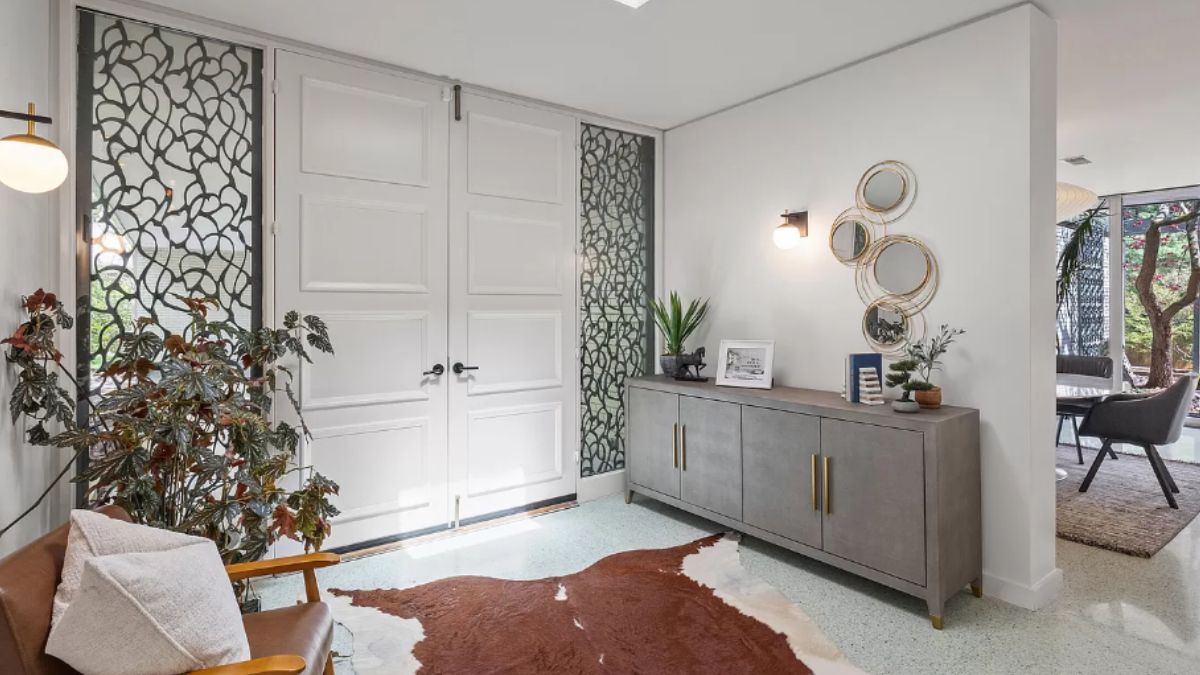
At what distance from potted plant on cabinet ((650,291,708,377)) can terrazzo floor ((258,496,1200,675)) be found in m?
1.00

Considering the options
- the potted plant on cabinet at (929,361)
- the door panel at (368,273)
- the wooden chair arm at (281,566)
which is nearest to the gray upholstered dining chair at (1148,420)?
the potted plant on cabinet at (929,361)

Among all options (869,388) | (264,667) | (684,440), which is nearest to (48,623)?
(264,667)

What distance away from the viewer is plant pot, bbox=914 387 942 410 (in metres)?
2.82

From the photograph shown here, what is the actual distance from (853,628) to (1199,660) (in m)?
1.20

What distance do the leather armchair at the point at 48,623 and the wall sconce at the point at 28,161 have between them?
0.95m

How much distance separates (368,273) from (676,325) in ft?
6.35

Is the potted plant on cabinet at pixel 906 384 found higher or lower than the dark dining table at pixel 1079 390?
higher

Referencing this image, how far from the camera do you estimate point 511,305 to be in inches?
154

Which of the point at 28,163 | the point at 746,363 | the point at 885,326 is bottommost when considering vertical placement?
the point at 746,363

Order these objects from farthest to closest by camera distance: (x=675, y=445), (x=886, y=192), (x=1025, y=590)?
1. (x=675, y=445)
2. (x=886, y=192)
3. (x=1025, y=590)

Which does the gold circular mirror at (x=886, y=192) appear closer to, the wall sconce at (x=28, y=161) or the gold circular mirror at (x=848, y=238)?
the gold circular mirror at (x=848, y=238)

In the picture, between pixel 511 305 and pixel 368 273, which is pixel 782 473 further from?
pixel 368 273

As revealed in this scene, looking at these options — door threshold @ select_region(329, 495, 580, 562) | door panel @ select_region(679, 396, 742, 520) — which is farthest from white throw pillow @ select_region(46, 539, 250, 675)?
door panel @ select_region(679, 396, 742, 520)

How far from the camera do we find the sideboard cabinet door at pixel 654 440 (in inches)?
151
